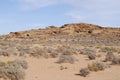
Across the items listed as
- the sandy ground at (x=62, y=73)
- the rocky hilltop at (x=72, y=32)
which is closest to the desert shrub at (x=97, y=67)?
the sandy ground at (x=62, y=73)

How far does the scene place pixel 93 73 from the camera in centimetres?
1670

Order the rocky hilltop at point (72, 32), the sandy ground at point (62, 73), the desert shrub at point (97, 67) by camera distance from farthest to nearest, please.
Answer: the rocky hilltop at point (72, 32), the desert shrub at point (97, 67), the sandy ground at point (62, 73)

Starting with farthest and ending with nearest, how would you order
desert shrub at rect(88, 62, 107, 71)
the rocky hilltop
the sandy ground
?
the rocky hilltop
desert shrub at rect(88, 62, 107, 71)
the sandy ground

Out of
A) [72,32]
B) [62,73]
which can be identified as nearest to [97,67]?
[62,73]

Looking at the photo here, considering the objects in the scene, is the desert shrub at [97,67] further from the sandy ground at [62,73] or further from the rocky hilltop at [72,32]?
the rocky hilltop at [72,32]

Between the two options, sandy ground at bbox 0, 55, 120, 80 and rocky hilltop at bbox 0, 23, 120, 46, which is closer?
sandy ground at bbox 0, 55, 120, 80

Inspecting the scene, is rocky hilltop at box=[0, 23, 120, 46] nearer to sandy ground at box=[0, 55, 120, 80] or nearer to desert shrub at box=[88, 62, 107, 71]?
sandy ground at box=[0, 55, 120, 80]

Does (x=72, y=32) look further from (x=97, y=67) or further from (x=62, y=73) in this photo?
(x=62, y=73)

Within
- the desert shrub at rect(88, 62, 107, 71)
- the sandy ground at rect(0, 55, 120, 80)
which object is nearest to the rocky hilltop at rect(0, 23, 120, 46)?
the sandy ground at rect(0, 55, 120, 80)

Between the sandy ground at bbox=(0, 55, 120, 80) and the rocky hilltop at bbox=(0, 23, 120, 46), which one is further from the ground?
the rocky hilltop at bbox=(0, 23, 120, 46)

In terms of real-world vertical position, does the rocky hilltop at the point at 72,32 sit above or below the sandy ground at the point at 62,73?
above

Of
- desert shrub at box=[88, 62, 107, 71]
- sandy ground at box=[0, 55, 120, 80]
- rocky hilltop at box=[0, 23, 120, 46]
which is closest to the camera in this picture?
sandy ground at box=[0, 55, 120, 80]

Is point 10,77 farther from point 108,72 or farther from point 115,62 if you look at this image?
point 115,62

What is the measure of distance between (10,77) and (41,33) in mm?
88679
